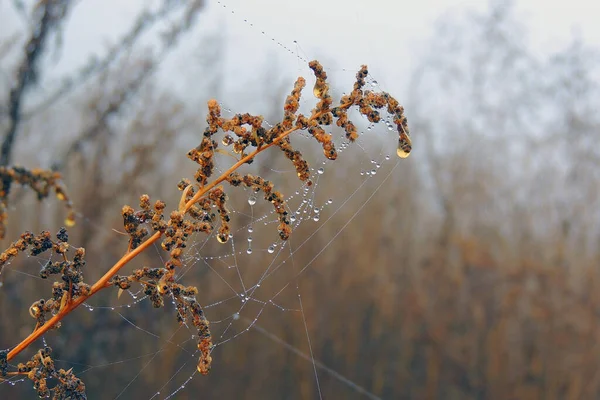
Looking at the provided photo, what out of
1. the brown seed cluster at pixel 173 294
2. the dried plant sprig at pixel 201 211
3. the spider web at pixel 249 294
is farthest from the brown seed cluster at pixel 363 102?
the spider web at pixel 249 294

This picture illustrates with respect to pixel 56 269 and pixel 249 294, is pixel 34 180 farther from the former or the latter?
pixel 249 294

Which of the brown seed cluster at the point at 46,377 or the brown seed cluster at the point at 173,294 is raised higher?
the brown seed cluster at the point at 173,294

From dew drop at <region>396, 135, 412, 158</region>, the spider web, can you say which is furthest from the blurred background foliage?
dew drop at <region>396, 135, 412, 158</region>

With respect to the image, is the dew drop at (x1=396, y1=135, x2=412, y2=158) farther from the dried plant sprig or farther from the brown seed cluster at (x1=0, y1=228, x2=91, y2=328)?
the brown seed cluster at (x1=0, y1=228, x2=91, y2=328)

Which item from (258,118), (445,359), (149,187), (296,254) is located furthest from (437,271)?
(258,118)

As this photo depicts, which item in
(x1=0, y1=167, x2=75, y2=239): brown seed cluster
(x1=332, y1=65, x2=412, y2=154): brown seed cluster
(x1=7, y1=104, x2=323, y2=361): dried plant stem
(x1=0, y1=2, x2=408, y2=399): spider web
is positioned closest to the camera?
(x1=0, y1=167, x2=75, y2=239): brown seed cluster

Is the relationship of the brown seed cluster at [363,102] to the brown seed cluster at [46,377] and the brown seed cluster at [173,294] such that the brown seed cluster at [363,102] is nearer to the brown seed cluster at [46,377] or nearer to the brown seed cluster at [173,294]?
the brown seed cluster at [173,294]
